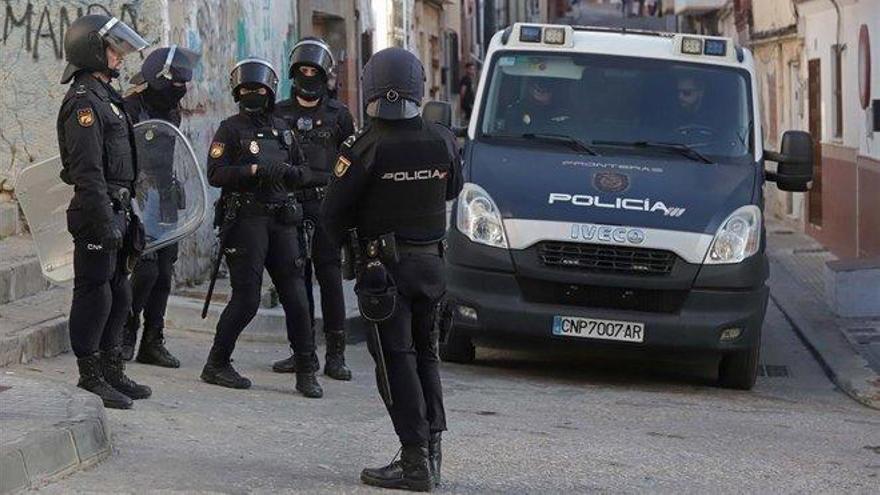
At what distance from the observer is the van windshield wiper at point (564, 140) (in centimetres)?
1190

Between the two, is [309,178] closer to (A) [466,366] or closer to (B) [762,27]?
(A) [466,366]

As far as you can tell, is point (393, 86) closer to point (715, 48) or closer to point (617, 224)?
point (617, 224)

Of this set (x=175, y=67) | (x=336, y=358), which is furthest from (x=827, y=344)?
(x=175, y=67)

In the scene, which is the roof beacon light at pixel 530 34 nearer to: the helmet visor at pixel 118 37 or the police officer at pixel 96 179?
the police officer at pixel 96 179

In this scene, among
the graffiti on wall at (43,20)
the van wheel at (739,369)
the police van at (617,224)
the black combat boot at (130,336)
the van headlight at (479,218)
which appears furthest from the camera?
the graffiti on wall at (43,20)

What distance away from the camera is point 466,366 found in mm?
12273

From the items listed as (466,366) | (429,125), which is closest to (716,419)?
(466,366)

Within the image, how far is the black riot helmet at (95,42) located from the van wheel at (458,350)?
3.91 m

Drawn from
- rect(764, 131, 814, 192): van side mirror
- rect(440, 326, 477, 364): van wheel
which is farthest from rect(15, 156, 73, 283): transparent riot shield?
rect(764, 131, 814, 192): van side mirror

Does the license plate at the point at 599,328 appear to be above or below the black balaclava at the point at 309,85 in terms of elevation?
below

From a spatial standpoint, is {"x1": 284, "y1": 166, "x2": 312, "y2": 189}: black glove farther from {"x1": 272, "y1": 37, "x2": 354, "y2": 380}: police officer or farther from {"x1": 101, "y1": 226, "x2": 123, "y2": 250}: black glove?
{"x1": 101, "y1": 226, "x2": 123, "y2": 250}: black glove

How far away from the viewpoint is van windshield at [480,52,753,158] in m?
12.1

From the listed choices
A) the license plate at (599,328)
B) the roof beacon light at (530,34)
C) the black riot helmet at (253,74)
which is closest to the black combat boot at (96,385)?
the black riot helmet at (253,74)

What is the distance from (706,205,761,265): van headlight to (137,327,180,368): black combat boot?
3.28m
